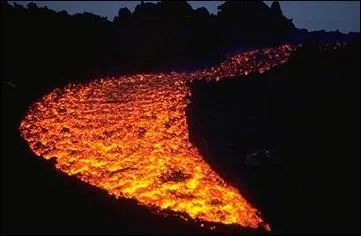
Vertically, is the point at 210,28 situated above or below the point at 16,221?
above

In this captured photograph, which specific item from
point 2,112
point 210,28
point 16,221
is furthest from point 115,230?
point 210,28

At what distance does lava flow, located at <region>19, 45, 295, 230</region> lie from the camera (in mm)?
7480

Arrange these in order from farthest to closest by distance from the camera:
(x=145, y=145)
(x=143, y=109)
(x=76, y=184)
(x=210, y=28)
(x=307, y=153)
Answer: (x=210, y=28), (x=143, y=109), (x=145, y=145), (x=307, y=153), (x=76, y=184)

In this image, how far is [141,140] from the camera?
952 centimetres

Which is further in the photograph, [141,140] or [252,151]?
[141,140]

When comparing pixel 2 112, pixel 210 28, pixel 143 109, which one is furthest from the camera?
pixel 210 28

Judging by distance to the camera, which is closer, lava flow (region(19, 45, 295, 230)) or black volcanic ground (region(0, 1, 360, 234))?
black volcanic ground (region(0, 1, 360, 234))

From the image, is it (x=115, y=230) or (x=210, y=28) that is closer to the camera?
(x=115, y=230)

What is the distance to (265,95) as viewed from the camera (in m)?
9.80

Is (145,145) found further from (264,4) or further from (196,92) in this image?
(264,4)

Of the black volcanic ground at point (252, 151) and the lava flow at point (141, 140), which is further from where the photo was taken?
the lava flow at point (141, 140)

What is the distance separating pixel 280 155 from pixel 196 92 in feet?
13.0

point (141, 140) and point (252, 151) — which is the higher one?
point (141, 140)

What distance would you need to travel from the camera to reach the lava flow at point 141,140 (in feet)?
24.5
